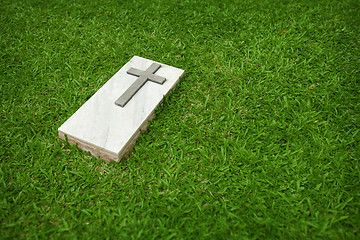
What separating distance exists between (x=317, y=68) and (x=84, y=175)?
9.41ft

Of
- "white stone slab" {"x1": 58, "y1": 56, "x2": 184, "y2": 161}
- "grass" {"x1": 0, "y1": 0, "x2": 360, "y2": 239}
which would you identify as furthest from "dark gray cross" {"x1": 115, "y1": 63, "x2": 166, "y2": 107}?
"grass" {"x1": 0, "y1": 0, "x2": 360, "y2": 239}

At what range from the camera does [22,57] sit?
132 inches

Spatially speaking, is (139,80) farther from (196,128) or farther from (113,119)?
(196,128)

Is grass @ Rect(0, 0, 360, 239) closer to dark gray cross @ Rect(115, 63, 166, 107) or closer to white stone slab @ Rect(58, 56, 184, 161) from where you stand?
white stone slab @ Rect(58, 56, 184, 161)

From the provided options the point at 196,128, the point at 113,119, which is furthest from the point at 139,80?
the point at 196,128

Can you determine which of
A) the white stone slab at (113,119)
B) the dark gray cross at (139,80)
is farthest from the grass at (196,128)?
the dark gray cross at (139,80)

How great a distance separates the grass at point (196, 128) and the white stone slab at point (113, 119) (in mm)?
117

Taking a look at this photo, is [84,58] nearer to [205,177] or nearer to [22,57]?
[22,57]

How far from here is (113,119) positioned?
7.95 ft

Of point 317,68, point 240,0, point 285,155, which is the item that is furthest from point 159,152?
point 240,0

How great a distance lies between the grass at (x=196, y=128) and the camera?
194 centimetres

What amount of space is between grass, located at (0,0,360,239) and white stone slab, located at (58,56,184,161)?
0.38 feet

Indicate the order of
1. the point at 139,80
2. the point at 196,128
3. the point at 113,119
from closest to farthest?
the point at 113,119, the point at 196,128, the point at 139,80

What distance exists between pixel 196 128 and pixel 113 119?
78cm
